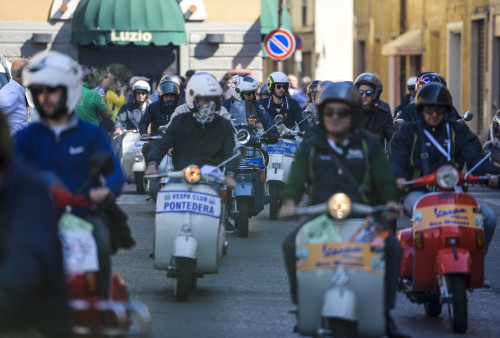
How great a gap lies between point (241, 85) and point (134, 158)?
202 inches

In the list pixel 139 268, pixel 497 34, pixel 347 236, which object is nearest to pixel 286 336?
pixel 347 236

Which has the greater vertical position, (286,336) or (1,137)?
(1,137)

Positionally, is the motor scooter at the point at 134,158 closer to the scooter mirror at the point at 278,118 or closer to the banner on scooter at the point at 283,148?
the banner on scooter at the point at 283,148

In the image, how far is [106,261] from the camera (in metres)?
6.00

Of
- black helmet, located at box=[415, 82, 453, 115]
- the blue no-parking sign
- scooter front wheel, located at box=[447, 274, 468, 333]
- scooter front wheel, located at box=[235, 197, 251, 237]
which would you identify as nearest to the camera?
scooter front wheel, located at box=[447, 274, 468, 333]

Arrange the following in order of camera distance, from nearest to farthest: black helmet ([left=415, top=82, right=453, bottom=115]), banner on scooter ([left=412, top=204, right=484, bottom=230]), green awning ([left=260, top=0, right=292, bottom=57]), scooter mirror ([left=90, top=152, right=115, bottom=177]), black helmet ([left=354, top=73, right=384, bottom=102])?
scooter mirror ([left=90, top=152, right=115, bottom=177]) < banner on scooter ([left=412, top=204, right=484, bottom=230]) < black helmet ([left=415, top=82, right=453, bottom=115]) < black helmet ([left=354, top=73, right=384, bottom=102]) < green awning ([left=260, top=0, right=292, bottom=57])

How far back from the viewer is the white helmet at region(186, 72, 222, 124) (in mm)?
10055

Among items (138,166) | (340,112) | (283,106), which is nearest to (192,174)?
(340,112)

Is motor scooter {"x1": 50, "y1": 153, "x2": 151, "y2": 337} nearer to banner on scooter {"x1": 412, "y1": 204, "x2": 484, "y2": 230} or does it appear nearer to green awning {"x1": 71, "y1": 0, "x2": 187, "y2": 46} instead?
banner on scooter {"x1": 412, "y1": 204, "x2": 484, "y2": 230}

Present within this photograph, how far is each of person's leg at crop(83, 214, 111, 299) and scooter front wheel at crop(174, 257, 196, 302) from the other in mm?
2839

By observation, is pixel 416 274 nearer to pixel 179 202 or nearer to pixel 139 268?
pixel 179 202

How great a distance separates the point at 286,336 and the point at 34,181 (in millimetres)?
4295

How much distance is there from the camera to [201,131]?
33.3 feet

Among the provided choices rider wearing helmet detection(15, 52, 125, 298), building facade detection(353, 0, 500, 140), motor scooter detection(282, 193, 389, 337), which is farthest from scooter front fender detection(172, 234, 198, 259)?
building facade detection(353, 0, 500, 140)
